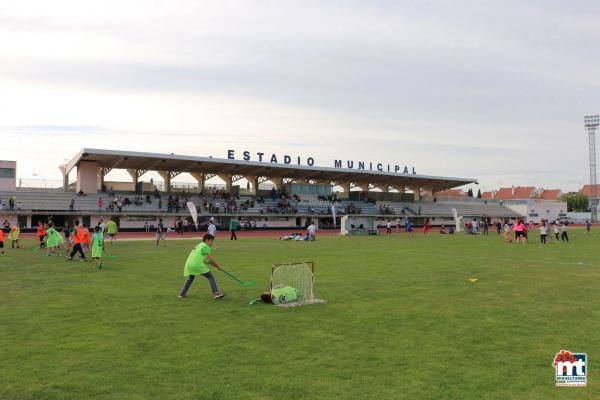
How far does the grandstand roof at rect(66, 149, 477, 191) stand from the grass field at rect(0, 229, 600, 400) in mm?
44561

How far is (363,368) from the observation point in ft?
23.2

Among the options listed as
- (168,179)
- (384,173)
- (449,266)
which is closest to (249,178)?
(168,179)

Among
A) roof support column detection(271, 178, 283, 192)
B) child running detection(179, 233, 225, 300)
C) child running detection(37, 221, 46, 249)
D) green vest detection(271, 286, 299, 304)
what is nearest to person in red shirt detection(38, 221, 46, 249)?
child running detection(37, 221, 46, 249)

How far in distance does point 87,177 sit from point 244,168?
20.1 m

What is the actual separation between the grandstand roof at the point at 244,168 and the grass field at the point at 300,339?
44561 mm

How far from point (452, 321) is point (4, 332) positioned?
843cm

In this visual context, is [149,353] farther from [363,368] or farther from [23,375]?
[363,368]

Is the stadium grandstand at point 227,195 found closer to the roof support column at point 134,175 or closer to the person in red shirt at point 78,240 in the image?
the roof support column at point 134,175

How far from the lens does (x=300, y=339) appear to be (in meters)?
8.70

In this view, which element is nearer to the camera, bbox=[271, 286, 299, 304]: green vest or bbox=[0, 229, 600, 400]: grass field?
bbox=[0, 229, 600, 400]: grass field

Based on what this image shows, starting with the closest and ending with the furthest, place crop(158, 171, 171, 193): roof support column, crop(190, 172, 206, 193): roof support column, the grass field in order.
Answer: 1. the grass field
2. crop(158, 171, 171, 193): roof support column
3. crop(190, 172, 206, 193): roof support column

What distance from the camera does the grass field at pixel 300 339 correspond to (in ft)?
20.8

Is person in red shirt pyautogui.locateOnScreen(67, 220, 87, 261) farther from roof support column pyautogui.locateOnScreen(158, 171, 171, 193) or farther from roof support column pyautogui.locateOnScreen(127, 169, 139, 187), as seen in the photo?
roof support column pyautogui.locateOnScreen(158, 171, 171, 193)

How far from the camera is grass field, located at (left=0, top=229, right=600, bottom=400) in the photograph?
634 cm
